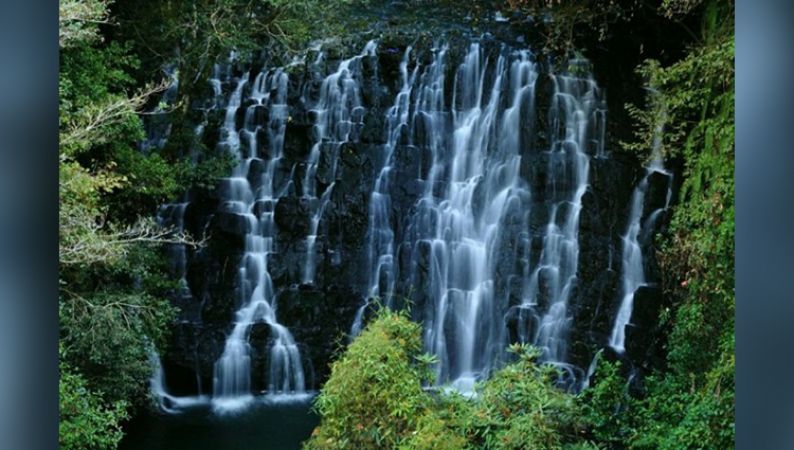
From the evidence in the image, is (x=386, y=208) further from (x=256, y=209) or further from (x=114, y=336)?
(x=114, y=336)

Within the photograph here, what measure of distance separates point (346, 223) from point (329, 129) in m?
0.56

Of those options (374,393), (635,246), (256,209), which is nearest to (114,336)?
(256,209)

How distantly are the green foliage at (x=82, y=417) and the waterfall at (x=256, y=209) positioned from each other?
729 millimetres

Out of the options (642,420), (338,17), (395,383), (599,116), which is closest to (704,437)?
(642,420)

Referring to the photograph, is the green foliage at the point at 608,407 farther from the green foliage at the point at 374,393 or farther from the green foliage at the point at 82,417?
the green foliage at the point at 82,417

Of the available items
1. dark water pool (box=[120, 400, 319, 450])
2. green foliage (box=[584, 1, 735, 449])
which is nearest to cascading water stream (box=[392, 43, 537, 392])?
green foliage (box=[584, 1, 735, 449])

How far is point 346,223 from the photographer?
4.55 metres

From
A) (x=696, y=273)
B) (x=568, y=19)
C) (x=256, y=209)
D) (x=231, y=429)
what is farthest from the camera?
(x=568, y=19)

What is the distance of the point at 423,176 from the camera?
181 inches

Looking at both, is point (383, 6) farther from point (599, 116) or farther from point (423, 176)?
point (599, 116)
